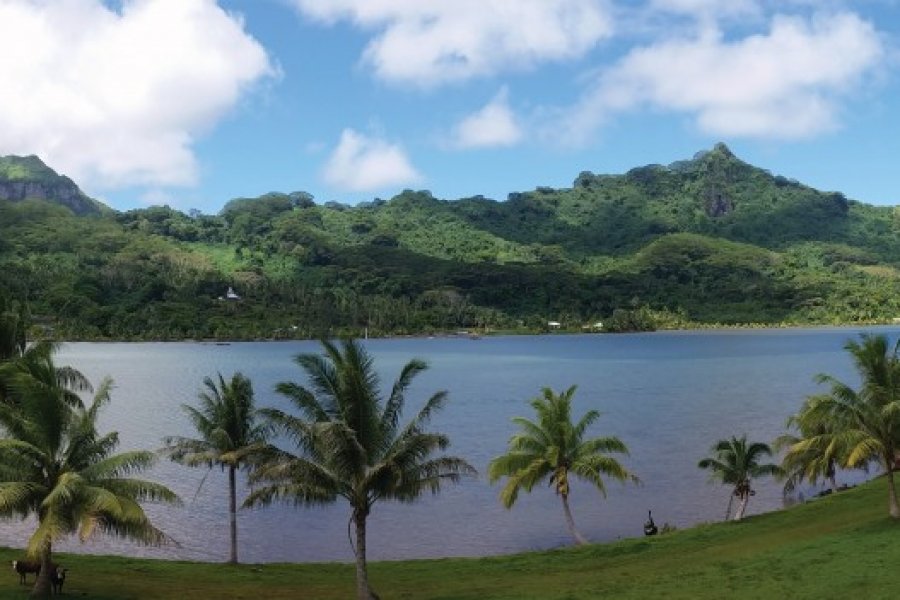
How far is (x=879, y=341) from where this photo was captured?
37.0m

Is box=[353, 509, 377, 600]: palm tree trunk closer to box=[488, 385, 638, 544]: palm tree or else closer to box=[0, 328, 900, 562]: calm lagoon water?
box=[488, 385, 638, 544]: palm tree

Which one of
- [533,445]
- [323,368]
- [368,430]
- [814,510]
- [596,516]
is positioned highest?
[323,368]

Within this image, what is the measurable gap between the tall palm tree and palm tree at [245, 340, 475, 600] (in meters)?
18.9

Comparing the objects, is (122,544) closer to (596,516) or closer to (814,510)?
(596,516)

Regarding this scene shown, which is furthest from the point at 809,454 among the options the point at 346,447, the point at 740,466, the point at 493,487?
the point at 346,447

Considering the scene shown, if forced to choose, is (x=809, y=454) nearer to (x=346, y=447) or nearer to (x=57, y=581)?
(x=346, y=447)

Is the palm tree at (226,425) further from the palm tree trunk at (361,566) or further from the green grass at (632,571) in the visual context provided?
the palm tree trunk at (361,566)

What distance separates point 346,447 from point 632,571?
13.9 meters

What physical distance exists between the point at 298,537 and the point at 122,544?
1105cm

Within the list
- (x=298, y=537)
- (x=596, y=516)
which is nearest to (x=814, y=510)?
(x=596, y=516)

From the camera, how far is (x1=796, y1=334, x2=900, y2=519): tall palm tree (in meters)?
34.2

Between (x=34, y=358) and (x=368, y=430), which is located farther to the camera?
(x=34, y=358)

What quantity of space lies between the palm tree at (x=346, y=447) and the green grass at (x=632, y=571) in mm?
5048

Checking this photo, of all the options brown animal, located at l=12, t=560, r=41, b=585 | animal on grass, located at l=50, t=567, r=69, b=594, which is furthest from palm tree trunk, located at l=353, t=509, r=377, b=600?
brown animal, located at l=12, t=560, r=41, b=585
